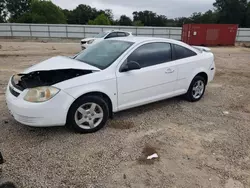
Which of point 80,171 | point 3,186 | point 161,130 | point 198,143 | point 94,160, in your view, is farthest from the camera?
point 161,130

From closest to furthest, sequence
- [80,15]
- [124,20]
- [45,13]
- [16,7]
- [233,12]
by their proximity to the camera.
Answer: [233,12] < [45,13] < [16,7] < [80,15] < [124,20]

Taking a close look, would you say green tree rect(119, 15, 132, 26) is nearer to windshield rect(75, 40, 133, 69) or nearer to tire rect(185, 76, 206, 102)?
tire rect(185, 76, 206, 102)

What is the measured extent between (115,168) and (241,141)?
207 cm

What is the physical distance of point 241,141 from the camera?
3.69m

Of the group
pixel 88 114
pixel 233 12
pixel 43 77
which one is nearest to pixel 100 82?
pixel 88 114

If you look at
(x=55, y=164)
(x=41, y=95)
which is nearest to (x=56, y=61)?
(x=41, y=95)

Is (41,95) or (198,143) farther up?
(41,95)

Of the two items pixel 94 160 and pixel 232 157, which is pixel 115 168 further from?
pixel 232 157

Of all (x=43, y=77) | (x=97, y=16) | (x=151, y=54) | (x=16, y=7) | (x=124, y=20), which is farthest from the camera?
(x=124, y=20)

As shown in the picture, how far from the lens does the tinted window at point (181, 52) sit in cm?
484

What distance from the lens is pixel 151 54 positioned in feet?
14.7

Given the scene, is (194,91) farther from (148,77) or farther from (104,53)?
(104,53)

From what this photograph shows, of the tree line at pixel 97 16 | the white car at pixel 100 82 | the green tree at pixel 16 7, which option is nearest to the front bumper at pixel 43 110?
the white car at pixel 100 82

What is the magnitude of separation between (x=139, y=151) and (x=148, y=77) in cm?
148
